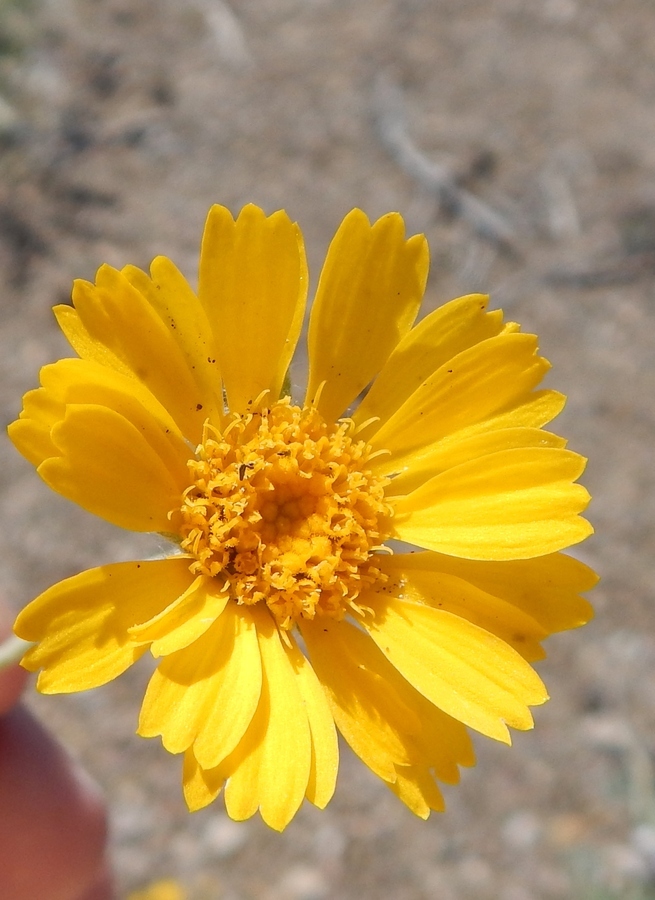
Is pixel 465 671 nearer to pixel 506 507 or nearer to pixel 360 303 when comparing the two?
pixel 506 507

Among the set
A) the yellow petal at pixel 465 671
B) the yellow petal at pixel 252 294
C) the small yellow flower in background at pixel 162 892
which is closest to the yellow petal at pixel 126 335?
the yellow petal at pixel 252 294

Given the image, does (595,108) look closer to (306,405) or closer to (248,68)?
(248,68)

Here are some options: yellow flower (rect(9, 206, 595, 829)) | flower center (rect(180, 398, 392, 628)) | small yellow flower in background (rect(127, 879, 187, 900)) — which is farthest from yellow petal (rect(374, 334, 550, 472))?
small yellow flower in background (rect(127, 879, 187, 900))

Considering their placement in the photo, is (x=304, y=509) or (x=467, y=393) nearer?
(x=467, y=393)

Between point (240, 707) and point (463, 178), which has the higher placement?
point (463, 178)

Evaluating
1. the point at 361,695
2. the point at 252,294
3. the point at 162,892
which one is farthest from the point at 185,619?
the point at 162,892

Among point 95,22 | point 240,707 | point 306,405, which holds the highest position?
point 95,22

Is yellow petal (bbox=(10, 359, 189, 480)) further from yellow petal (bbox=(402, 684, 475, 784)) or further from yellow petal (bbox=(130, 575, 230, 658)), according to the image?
yellow petal (bbox=(402, 684, 475, 784))

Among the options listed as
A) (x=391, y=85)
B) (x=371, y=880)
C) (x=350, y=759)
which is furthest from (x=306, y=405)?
(x=391, y=85)
